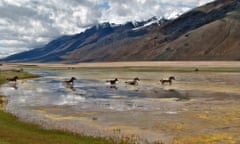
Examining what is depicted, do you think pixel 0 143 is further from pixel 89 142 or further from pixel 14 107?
pixel 14 107

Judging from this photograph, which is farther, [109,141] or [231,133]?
[231,133]

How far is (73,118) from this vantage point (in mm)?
28625

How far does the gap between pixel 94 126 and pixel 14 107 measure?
1332 centimetres

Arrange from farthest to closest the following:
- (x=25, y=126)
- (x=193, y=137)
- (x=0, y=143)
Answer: (x=25, y=126)
(x=193, y=137)
(x=0, y=143)

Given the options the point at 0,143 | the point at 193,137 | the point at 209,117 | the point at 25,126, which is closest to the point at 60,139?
the point at 0,143

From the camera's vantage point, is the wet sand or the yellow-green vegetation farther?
the wet sand

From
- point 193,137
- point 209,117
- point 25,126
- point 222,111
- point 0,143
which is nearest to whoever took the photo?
point 0,143

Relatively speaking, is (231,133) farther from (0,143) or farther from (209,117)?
(0,143)

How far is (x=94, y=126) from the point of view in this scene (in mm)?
24984

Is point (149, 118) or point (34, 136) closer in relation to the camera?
point (34, 136)

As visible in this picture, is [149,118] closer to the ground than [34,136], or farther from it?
farther from it

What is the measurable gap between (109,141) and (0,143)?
6117 millimetres

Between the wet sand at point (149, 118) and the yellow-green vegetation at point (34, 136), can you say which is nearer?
the yellow-green vegetation at point (34, 136)

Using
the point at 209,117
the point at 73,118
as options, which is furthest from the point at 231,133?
the point at 73,118
